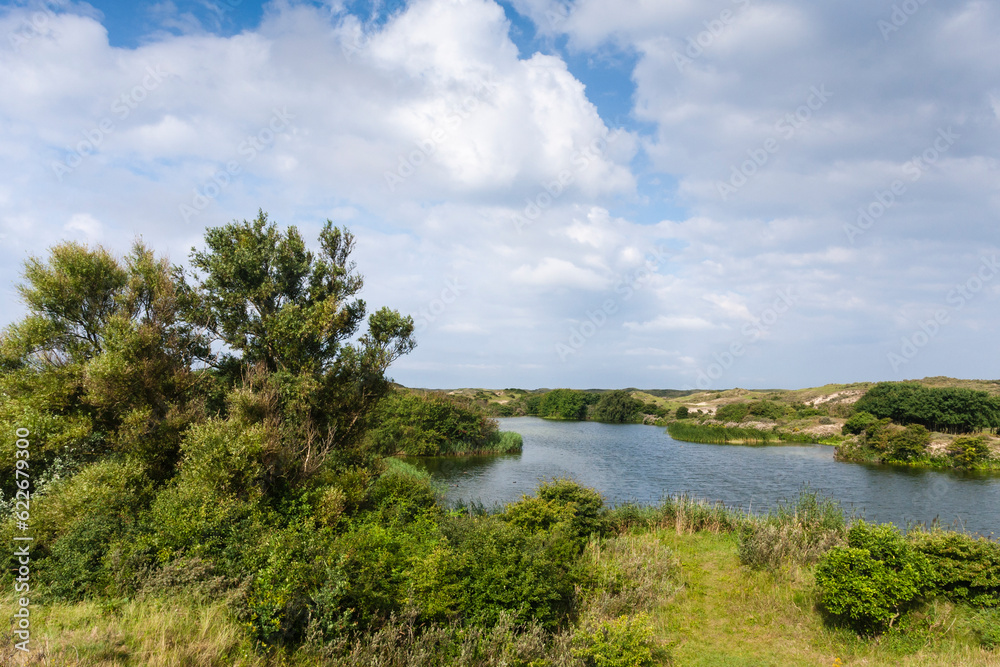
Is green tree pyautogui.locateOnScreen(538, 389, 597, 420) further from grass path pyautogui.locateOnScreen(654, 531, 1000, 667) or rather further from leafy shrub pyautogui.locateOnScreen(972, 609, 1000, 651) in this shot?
leafy shrub pyautogui.locateOnScreen(972, 609, 1000, 651)

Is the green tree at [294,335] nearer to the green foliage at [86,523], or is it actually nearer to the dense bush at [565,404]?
the green foliage at [86,523]

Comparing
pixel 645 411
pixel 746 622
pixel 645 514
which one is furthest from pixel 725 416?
pixel 746 622

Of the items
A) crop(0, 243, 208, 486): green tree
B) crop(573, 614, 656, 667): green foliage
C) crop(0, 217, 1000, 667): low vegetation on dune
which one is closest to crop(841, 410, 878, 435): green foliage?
crop(0, 217, 1000, 667): low vegetation on dune

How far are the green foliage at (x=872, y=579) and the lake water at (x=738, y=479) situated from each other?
8435 millimetres

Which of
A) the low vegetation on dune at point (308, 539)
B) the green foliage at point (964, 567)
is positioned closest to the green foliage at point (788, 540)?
the low vegetation on dune at point (308, 539)

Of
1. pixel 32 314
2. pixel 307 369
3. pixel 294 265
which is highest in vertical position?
pixel 294 265

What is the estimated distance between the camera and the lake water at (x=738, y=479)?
2117cm

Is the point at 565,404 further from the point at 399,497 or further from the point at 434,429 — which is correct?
the point at 399,497

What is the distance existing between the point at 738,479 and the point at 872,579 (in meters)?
23.9

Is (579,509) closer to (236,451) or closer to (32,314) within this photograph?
(236,451)

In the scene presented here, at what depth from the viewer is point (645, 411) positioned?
278 feet

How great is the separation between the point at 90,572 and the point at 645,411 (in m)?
84.7

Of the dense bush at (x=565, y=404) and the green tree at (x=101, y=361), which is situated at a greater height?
the green tree at (x=101, y=361)

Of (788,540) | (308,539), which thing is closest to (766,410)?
(788,540)
